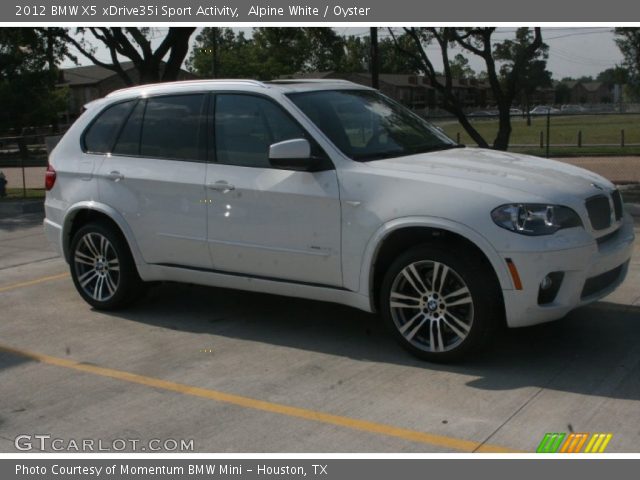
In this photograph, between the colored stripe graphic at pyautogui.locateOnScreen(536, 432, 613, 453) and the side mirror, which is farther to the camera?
the side mirror

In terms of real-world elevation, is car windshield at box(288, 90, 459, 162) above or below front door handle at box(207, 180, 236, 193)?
above

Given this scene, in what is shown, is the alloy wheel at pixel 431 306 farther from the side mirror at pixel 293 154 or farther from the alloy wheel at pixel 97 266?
the alloy wheel at pixel 97 266

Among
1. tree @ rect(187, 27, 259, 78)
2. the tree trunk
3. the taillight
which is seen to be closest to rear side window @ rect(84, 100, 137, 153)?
the taillight

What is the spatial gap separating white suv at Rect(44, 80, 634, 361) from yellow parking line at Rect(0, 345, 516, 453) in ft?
3.46

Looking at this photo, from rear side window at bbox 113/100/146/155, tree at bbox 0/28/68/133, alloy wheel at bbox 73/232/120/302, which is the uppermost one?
tree at bbox 0/28/68/133

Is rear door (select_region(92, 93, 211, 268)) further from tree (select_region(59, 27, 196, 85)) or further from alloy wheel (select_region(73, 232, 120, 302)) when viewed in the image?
tree (select_region(59, 27, 196, 85))

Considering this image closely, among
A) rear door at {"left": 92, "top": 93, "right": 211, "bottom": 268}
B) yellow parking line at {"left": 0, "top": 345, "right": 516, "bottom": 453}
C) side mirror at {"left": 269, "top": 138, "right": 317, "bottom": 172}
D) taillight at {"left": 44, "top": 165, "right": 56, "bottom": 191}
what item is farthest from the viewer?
taillight at {"left": 44, "top": 165, "right": 56, "bottom": 191}

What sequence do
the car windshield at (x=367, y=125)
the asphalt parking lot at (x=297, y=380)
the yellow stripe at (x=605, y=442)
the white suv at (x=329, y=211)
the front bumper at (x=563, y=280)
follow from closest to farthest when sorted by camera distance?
the yellow stripe at (x=605, y=442)
the asphalt parking lot at (x=297, y=380)
the front bumper at (x=563, y=280)
the white suv at (x=329, y=211)
the car windshield at (x=367, y=125)

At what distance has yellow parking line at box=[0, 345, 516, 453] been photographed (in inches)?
167

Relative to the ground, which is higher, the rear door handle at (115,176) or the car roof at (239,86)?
the car roof at (239,86)

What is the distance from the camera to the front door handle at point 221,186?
241 inches

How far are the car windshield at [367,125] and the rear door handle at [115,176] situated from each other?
1.64m

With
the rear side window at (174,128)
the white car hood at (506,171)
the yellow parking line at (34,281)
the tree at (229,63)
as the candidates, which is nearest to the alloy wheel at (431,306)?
the white car hood at (506,171)

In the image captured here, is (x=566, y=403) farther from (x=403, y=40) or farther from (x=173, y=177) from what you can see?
(x=403, y=40)
